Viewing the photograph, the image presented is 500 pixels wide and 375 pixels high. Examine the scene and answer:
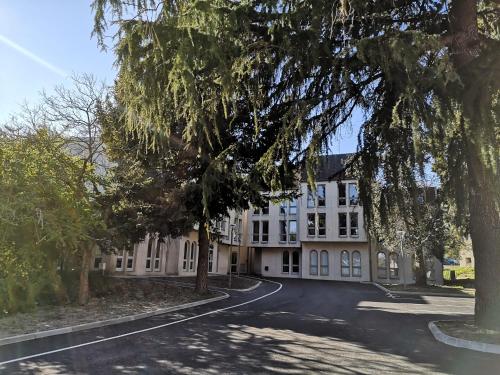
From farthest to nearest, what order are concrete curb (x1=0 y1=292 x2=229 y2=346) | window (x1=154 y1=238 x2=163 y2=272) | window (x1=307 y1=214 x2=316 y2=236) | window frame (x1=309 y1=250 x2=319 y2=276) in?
window frame (x1=309 y1=250 x2=319 y2=276) < window (x1=307 y1=214 x2=316 y2=236) < window (x1=154 y1=238 x2=163 y2=272) < concrete curb (x1=0 y1=292 x2=229 y2=346)

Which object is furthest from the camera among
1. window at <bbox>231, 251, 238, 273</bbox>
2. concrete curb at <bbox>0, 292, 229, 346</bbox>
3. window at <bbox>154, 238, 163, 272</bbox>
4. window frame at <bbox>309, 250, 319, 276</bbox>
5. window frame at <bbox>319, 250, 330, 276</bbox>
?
window at <bbox>231, 251, 238, 273</bbox>

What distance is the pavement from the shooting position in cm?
732

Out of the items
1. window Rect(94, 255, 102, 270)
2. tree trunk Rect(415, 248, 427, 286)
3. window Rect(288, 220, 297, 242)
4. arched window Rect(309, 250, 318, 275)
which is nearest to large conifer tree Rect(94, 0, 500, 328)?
window Rect(94, 255, 102, 270)

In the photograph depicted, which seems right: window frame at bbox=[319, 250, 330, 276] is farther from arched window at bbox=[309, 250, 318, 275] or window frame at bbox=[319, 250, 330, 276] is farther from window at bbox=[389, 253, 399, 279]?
window at bbox=[389, 253, 399, 279]

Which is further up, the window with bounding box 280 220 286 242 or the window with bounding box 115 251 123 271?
the window with bounding box 280 220 286 242

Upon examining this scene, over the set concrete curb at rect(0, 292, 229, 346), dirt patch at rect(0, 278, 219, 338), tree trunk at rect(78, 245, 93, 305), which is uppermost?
tree trunk at rect(78, 245, 93, 305)

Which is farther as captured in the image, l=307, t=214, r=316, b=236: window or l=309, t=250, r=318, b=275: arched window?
l=309, t=250, r=318, b=275: arched window

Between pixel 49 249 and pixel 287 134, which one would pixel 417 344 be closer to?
pixel 287 134

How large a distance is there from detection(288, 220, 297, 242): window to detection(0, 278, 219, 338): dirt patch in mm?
27072

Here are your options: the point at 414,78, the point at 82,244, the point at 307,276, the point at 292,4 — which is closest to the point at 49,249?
the point at 82,244

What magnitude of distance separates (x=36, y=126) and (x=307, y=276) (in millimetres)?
35405

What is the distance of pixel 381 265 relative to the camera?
142 ft

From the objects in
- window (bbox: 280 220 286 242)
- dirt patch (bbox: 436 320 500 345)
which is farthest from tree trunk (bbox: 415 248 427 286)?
dirt patch (bbox: 436 320 500 345)

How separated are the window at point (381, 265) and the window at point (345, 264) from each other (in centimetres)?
297
